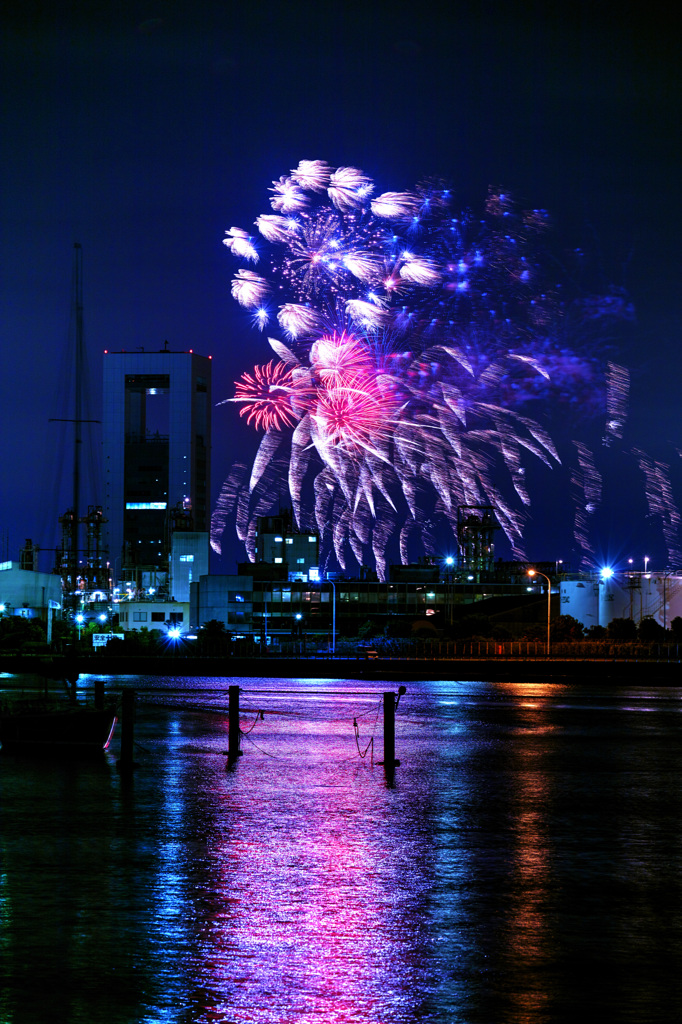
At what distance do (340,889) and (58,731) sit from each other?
17.3 meters

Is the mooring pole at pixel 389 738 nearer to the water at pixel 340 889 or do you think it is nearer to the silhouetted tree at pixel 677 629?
the water at pixel 340 889

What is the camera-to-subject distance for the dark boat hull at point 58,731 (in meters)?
29.2

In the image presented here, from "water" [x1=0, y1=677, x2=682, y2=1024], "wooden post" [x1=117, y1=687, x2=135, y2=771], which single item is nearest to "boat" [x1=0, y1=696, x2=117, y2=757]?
"water" [x1=0, y1=677, x2=682, y2=1024]

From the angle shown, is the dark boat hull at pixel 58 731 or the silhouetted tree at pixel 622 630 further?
the silhouetted tree at pixel 622 630

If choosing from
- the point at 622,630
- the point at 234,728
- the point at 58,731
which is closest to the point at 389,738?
the point at 234,728

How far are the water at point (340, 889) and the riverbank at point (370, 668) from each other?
46.6 m

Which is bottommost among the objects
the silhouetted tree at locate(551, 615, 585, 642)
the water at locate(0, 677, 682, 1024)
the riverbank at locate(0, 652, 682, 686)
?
the riverbank at locate(0, 652, 682, 686)

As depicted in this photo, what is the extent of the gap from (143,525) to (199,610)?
66454 millimetres

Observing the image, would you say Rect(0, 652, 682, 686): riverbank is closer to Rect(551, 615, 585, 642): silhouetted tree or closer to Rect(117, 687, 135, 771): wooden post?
Rect(551, 615, 585, 642): silhouetted tree

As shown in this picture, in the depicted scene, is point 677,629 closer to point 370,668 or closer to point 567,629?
point 567,629

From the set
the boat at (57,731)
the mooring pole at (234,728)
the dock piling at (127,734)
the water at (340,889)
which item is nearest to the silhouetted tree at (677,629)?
the water at (340,889)

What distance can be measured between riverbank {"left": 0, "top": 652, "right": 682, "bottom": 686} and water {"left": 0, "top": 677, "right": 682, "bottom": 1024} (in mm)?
46572

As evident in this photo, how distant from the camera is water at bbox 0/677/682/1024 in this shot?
31.3ft

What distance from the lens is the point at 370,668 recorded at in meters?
80.7
